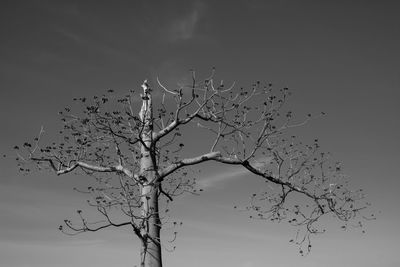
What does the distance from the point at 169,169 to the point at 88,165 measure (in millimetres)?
2501

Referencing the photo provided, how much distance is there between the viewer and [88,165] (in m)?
12.0

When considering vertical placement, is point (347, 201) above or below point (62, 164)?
below

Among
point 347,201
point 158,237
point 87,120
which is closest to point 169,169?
point 158,237

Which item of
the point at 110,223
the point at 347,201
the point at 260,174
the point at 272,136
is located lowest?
the point at 110,223

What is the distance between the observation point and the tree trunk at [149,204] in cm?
1015

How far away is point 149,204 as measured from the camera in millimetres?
10641

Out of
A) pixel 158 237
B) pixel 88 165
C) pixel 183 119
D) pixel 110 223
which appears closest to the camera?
pixel 110 223

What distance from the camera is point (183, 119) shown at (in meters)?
11.1

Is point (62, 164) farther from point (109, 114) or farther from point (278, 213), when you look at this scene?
point (278, 213)

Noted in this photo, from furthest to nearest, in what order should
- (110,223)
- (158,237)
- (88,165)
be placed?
(88,165)
(158,237)
(110,223)

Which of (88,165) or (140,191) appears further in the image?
(88,165)

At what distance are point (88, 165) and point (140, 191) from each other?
196 cm

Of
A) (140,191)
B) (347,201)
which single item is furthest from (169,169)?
(347,201)

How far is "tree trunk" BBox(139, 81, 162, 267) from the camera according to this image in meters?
10.2
